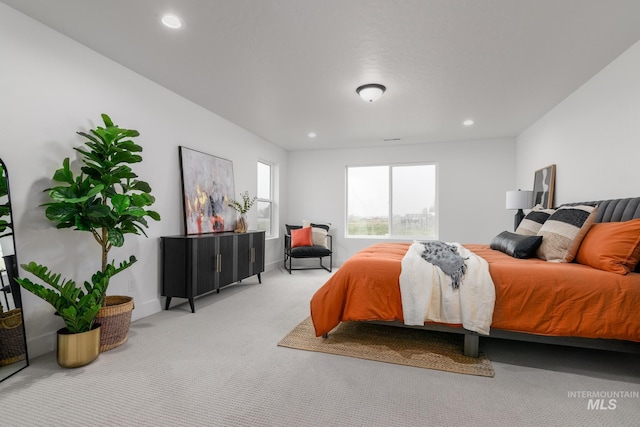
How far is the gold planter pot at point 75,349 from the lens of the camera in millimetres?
2164

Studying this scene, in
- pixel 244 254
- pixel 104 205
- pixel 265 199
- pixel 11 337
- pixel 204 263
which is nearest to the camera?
pixel 11 337

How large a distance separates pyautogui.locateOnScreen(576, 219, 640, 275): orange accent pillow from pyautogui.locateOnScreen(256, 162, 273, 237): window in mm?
4689

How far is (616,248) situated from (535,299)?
0.65 metres

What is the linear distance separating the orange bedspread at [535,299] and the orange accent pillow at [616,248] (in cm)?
7

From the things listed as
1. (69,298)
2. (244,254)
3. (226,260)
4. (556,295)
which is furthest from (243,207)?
(556,295)

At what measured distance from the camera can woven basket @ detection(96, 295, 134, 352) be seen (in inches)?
95.7

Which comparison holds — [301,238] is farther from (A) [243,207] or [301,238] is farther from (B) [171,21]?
(B) [171,21]

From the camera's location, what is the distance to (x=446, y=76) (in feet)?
10.5

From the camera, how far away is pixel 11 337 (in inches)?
83.7

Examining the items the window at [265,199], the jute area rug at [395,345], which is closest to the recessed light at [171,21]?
the jute area rug at [395,345]

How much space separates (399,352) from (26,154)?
3.19m

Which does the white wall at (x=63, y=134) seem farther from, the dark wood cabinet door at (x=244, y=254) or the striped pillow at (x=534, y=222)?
the striped pillow at (x=534, y=222)

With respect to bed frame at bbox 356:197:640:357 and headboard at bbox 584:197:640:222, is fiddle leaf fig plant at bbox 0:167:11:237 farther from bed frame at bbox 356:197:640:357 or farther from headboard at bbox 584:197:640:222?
headboard at bbox 584:197:640:222

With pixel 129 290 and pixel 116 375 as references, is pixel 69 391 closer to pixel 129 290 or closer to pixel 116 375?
pixel 116 375
